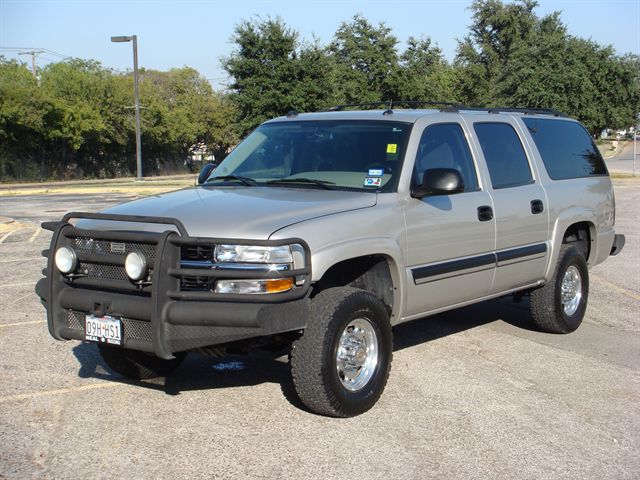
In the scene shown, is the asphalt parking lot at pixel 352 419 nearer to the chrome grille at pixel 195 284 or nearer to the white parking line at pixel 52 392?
the white parking line at pixel 52 392

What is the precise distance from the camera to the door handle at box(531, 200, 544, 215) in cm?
687

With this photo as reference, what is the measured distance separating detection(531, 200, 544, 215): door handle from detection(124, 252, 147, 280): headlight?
367 centimetres

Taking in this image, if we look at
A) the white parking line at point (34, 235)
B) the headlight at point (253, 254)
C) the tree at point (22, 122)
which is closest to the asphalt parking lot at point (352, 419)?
the headlight at point (253, 254)

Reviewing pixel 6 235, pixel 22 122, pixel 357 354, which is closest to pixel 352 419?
pixel 357 354

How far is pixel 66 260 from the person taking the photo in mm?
4953

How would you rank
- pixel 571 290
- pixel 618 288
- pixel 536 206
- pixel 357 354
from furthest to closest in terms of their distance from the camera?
pixel 618 288, pixel 571 290, pixel 536 206, pixel 357 354

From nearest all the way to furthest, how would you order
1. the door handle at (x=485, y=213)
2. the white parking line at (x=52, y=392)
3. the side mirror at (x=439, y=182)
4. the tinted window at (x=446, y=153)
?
the white parking line at (x=52, y=392)
the side mirror at (x=439, y=182)
the tinted window at (x=446, y=153)
the door handle at (x=485, y=213)

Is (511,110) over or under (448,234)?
over

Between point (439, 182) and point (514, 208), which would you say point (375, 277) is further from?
point (514, 208)

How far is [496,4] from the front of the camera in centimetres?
6544

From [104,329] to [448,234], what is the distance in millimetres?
2587

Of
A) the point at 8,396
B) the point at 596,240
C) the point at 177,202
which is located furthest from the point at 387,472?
the point at 596,240

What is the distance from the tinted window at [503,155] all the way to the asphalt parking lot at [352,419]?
1.50 m

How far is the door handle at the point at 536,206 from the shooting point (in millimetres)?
6871
